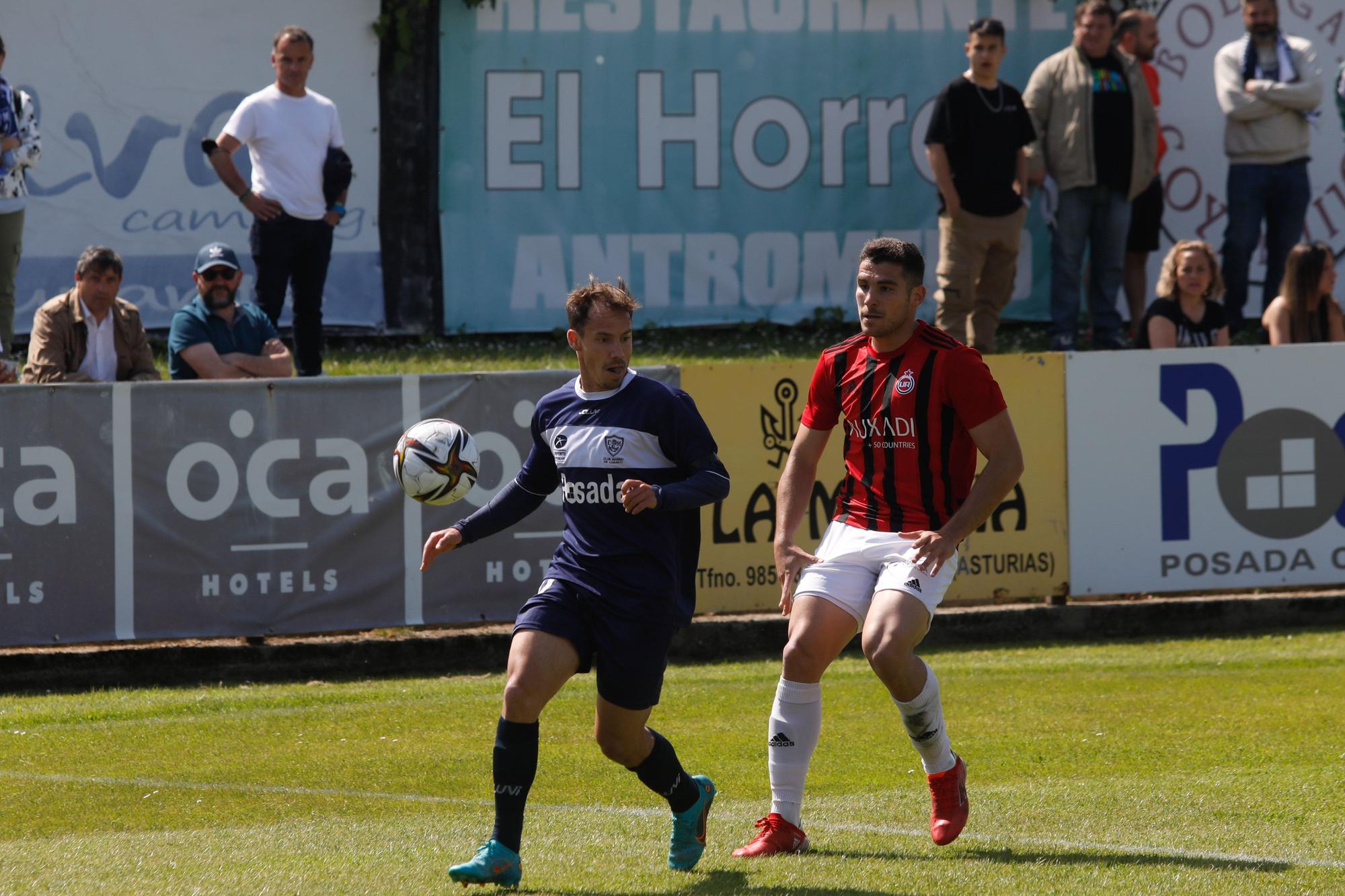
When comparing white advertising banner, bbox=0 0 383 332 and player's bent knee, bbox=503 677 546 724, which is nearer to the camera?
player's bent knee, bbox=503 677 546 724

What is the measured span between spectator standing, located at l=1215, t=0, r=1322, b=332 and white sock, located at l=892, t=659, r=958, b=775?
9.84 m

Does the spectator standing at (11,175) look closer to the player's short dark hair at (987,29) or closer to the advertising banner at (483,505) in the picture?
the advertising banner at (483,505)

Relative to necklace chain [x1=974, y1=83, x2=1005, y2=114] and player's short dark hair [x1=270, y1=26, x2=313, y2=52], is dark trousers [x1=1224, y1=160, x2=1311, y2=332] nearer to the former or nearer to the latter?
necklace chain [x1=974, y1=83, x2=1005, y2=114]

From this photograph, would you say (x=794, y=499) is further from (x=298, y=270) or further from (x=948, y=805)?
(x=298, y=270)

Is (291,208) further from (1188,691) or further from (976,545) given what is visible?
(1188,691)

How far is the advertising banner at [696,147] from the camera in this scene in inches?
599

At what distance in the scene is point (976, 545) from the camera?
428 inches

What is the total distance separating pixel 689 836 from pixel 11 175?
8.30 meters

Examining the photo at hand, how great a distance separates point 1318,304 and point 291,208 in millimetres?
7394

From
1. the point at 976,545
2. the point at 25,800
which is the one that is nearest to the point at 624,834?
the point at 25,800

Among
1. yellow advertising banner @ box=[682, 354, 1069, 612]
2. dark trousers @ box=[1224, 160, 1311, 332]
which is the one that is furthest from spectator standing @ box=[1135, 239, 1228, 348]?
dark trousers @ box=[1224, 160, 1311, 332]

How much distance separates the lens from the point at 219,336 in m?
11.1

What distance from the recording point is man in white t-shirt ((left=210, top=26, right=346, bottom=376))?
39.3 feet

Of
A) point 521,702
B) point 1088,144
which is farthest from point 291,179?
point 521,702
